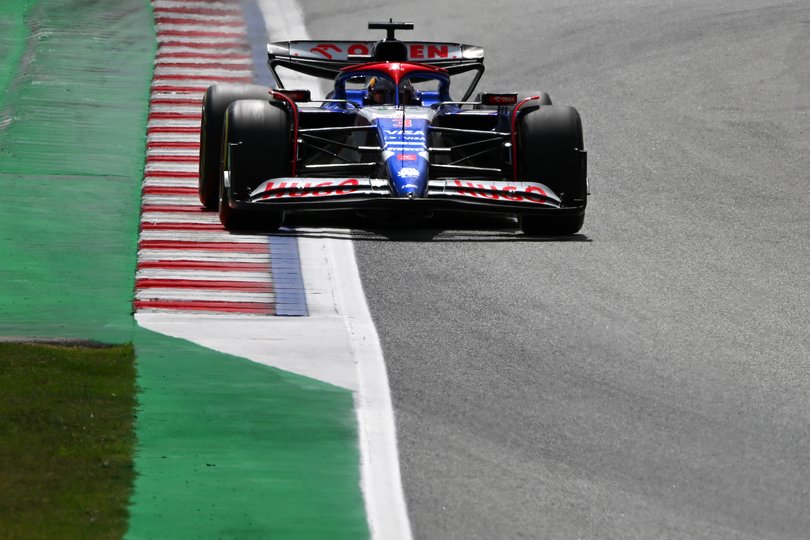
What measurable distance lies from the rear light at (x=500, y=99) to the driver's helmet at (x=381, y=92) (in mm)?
814

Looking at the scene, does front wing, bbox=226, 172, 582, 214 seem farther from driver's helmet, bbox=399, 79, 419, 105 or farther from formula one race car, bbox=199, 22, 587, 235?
driver's helmet, bbox=399, 79, 419, 105

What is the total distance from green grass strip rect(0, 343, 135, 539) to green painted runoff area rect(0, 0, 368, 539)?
0.10 metres

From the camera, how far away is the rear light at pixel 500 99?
445 inches

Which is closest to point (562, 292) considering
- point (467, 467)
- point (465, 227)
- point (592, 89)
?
point (465, 227)

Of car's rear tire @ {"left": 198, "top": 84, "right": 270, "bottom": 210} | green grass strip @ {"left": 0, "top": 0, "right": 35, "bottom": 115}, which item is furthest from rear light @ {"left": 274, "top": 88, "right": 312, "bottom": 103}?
green grass strip @ {"left": 0, "top": 0, "right": 35, "bottom": 115}

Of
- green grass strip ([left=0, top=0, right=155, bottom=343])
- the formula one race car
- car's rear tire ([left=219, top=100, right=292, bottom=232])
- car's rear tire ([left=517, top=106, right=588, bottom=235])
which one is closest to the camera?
green grass strip ([left=0, top=0, right=155, bottom=343])

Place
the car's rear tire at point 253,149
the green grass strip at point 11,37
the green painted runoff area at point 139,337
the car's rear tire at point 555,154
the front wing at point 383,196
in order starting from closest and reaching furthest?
the green painted runoff area at point 139,337, the front wing at point 383,196, the car's rear tire at point 253,149, the car's rear tire at point 555,154, the green grass strip at point 11,37

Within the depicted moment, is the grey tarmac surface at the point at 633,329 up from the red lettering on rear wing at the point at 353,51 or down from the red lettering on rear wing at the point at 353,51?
down

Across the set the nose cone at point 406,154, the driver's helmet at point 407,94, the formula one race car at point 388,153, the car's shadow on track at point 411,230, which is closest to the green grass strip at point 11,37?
the formula one race car at point 388,153

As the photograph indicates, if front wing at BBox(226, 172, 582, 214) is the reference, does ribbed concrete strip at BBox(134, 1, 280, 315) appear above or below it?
below

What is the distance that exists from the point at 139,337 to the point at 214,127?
321 cm

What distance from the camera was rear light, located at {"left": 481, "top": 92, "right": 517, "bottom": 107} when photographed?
37.1 feet

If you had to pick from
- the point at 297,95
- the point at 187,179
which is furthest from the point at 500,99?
the point at 187,179

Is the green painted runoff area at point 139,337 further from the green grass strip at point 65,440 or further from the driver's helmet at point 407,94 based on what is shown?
the driver's helmet at point 407,94
